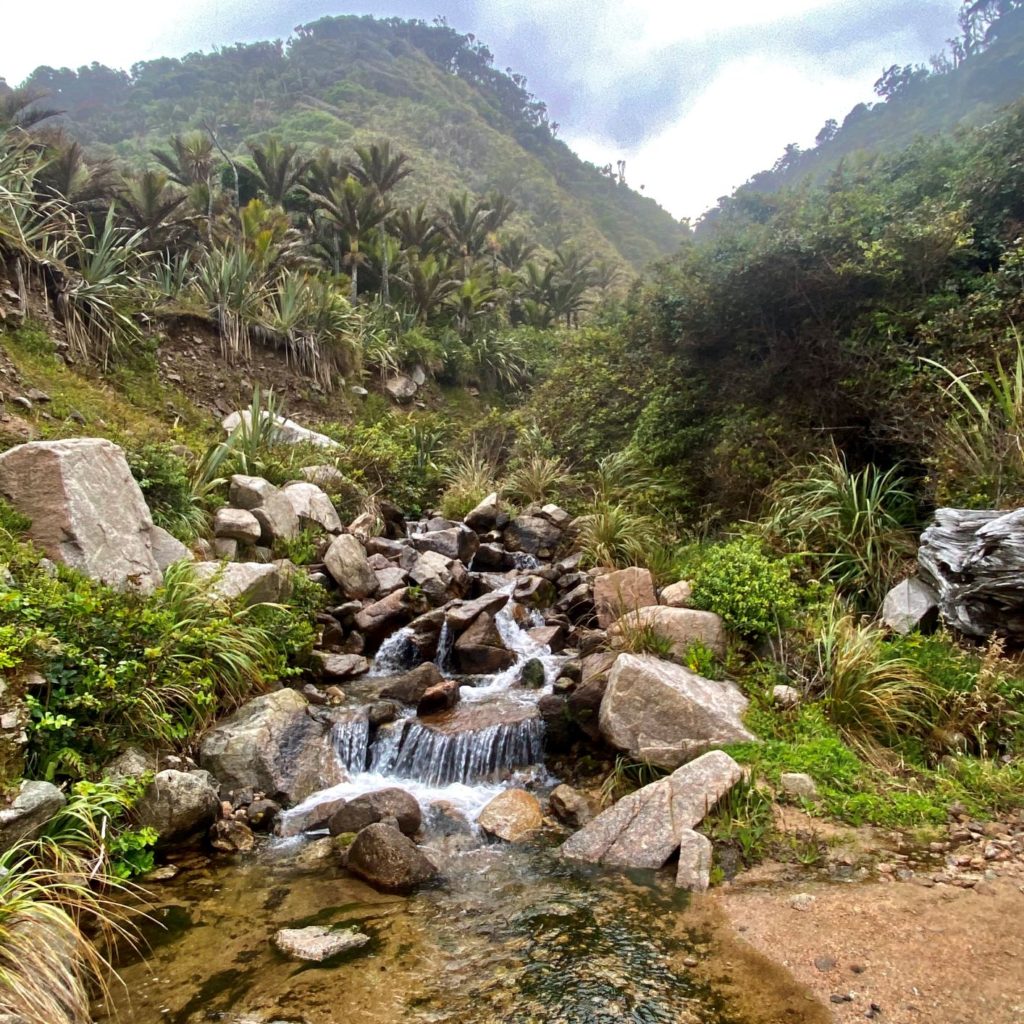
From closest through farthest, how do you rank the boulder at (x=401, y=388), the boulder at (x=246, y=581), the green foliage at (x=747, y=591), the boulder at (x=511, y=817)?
the boulder at (x=511, y=817), the green foliage at (x=747, y=591), the boulder at (x=246, y=581), the boulder at (x=401, y=388)

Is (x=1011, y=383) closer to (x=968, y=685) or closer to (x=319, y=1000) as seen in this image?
(x=968, y=685)

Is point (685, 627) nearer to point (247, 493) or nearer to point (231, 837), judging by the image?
point (231, 837)

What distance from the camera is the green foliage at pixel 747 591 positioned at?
555 cm

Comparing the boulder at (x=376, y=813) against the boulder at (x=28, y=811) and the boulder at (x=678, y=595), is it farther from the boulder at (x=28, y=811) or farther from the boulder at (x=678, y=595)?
the boulder at (x=678, y=595)

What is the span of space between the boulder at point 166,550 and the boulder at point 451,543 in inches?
144

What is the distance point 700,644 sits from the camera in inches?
216

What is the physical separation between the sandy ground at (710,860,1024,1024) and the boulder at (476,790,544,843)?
1397 millimetres

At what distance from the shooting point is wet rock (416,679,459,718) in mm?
6078

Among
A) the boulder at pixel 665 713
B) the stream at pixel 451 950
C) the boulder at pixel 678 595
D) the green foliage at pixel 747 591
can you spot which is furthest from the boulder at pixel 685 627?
the stream at pixel 451 950

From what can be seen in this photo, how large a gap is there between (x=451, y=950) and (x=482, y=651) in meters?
3.97

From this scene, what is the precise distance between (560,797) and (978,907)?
2433mm

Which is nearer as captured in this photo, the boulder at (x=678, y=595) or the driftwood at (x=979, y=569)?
the driftwood at (x=979, y=569)

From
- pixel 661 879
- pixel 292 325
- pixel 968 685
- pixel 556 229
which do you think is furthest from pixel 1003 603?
pixel 556 229

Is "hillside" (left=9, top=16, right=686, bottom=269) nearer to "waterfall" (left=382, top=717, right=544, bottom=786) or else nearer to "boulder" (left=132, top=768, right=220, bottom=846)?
"waterfall" (left=382, top=717, right=544, bottom=786)
